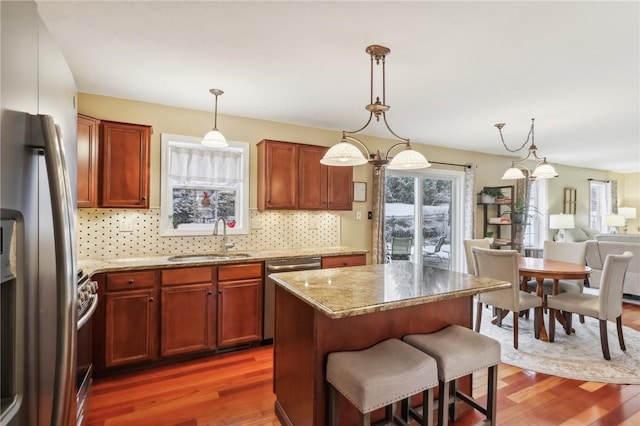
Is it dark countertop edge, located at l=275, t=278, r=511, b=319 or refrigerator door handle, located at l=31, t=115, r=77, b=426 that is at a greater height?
refrigerator door handle, located at l=31, t=115, r=77, b=426

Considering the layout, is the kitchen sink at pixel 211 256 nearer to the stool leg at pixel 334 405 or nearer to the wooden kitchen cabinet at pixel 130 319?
the wooden kitchen cabinet at pixel 130 319

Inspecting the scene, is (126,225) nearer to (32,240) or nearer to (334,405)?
(334,405)

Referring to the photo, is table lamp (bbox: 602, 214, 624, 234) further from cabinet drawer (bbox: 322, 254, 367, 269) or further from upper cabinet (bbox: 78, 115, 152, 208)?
upper cabinet (bbox: 78, 115, 152, 208)

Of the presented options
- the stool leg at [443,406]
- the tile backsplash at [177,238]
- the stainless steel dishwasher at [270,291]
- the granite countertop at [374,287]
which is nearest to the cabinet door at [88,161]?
the tile backsplash at [177,238]

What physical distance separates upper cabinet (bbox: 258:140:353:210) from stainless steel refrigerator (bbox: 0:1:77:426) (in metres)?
2.86

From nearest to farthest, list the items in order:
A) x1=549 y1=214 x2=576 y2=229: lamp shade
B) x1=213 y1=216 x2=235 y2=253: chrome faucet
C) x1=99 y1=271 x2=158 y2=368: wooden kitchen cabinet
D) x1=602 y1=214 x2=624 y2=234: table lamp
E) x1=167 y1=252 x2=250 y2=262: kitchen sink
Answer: x1=99 y1=271 x2=158 y2=368: wooden kitchen cabinet, x1=167 y1=252 x2=250 y2=262: kitchen sink, x1=213 y1=216 x2=235 y2=253: chrome faucet, x1=549 y1=214 x2=576 y2=229: lamp shade, x1=602 y1=214 x2=624 y2=234: table lamp

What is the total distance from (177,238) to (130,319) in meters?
0.98

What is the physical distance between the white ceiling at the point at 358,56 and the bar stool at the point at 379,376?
1944 millimetres

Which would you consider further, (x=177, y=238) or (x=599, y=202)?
(x=599, y=202)

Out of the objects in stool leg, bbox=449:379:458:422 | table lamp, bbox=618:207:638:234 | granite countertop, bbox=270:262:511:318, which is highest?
table lamp, bbox=618:207:638:234

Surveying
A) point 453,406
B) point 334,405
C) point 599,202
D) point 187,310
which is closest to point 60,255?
point 334,405

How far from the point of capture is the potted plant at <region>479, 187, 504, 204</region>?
5669mm

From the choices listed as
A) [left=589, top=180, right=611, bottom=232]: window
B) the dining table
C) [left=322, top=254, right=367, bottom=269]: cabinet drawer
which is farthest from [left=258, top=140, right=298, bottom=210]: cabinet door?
[left=589, top=180, right=611, bottom=232]: window

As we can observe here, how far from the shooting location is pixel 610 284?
3.00 meters
